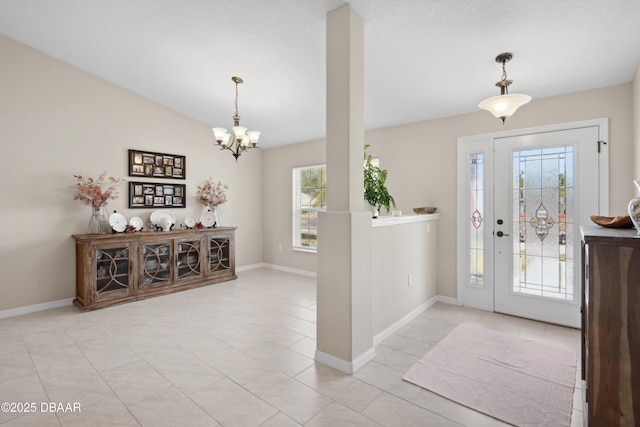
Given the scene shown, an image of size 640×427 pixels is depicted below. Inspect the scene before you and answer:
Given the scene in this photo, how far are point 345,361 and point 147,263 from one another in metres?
3.26

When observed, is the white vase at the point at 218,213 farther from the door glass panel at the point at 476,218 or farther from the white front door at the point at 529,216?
the door glass panel at the point at 476,218

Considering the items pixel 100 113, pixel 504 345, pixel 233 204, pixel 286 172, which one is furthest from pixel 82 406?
pixel 286 172

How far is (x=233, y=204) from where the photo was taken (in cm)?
583

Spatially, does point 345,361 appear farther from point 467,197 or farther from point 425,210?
point 467,197

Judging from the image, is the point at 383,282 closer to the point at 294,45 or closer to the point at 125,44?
the point at 294,45

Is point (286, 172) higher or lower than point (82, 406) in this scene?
higher

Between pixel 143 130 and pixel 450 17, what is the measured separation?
14.3 feet

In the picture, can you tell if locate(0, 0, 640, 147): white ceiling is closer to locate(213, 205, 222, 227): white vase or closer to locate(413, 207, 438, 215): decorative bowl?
locate(413, 207, 438, 215): decorative bowl

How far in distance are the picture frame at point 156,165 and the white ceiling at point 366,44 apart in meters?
0.98

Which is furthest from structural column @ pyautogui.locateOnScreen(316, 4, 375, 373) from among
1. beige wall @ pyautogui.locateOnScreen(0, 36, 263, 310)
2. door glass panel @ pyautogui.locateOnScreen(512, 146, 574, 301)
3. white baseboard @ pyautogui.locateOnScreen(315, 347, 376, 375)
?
beige wall @ pyautogui.locateOnScreen(0, 36, 263, 310)

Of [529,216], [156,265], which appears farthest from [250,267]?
[529,216]

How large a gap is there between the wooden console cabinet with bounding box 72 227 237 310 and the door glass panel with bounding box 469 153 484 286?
12.2 feet

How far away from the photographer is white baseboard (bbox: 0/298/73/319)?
3487mm

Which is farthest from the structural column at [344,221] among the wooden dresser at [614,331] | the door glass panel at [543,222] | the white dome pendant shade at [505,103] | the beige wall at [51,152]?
the beige wall at [51,152]
